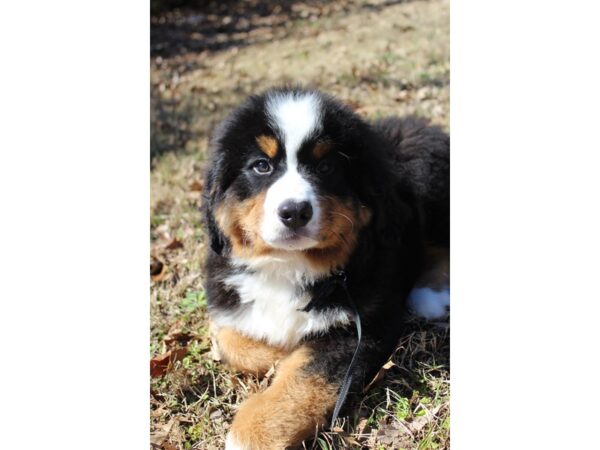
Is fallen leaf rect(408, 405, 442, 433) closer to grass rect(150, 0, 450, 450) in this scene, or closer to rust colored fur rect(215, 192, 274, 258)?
grass rect(150, 0, 450, 450)

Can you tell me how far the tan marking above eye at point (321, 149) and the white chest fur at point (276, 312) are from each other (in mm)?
644

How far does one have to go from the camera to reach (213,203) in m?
3.22

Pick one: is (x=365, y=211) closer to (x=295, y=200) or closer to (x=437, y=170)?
(x=295, y=200)

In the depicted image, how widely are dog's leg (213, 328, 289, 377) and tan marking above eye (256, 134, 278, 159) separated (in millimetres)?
1042

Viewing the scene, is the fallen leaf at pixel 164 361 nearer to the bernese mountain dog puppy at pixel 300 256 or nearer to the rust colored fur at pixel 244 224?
the bernese mountain dog puppy at pixel 300 256

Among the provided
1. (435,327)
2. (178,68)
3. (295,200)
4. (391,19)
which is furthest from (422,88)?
(295,200)

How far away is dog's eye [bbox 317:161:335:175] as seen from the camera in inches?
117

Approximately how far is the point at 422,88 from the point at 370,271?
12.2 feet

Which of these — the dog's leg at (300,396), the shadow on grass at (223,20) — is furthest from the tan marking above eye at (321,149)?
the shadow on grass at (223,20)

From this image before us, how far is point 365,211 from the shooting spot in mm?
3145

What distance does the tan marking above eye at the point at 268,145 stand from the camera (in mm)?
2955

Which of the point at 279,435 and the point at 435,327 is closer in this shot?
the point at 279,435

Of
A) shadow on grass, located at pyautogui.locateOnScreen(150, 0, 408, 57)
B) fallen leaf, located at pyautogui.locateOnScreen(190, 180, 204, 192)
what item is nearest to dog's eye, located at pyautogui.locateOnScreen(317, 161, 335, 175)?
shadow on grass, located at pyautogui.locateOnScreen(150, 0, 408, 57)
